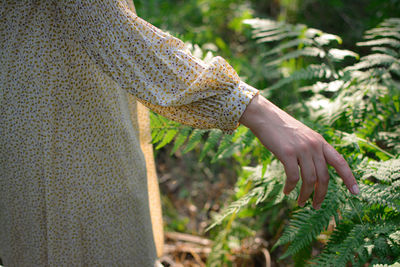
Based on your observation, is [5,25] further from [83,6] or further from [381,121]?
[381,121]

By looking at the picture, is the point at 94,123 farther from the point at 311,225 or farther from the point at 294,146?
the point at 311,225

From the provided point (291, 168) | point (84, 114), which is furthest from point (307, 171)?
point (84, 114)

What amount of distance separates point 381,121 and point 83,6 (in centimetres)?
131

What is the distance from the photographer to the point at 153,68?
78 centimetres

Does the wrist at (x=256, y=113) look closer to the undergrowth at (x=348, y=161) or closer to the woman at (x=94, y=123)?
the woman at (x=94, y=123)

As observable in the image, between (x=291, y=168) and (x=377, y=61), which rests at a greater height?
(x=377, y=61)

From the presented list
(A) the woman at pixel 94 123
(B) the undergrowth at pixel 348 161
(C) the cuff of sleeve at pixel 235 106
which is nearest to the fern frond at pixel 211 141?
(B) the undergrowth at pixel 348 161

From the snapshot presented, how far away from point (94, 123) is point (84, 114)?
0.04 meters

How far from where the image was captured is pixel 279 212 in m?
1.82

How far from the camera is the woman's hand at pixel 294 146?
26.6 inches

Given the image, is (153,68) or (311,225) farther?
(311,225)

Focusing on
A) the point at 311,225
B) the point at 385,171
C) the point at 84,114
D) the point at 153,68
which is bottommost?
the point at 311,225

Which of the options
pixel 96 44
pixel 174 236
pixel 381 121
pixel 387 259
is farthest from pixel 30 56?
pixel 174 236

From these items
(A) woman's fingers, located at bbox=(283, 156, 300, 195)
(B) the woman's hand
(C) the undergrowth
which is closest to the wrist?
(B) the woman's hand
